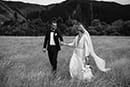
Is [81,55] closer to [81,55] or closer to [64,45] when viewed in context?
[81,55]

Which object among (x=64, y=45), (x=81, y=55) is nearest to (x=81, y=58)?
(x=81, y=55)

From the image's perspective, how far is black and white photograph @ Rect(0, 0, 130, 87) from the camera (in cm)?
315

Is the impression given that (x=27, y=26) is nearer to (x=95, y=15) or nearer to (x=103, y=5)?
(x=95, y=15)

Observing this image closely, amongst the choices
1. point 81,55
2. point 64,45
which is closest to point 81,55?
point 81,55

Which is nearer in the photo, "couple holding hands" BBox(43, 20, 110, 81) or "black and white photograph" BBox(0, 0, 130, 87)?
"black and white photograph" BBox(0, 0, 130, 87)

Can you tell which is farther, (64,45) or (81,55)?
(64,45)

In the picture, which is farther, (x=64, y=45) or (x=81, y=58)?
(x=64, y=45)

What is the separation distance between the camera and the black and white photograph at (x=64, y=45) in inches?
124

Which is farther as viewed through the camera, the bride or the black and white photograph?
the bride

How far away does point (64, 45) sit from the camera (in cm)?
429

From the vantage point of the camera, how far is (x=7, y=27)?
66.1ft

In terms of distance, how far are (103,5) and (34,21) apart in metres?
15.0

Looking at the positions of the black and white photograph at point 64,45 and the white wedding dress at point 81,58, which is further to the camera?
the white wedding dress at point 81,58

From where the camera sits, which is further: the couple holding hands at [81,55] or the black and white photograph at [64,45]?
the couple holding hands at [81,55]
